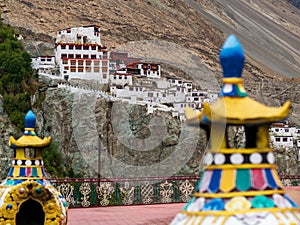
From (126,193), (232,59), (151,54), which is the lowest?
(126,193)

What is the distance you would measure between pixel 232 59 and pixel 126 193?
12545 mm

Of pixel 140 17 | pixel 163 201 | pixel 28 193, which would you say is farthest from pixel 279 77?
pixel 28 193

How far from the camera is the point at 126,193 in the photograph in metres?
15.5

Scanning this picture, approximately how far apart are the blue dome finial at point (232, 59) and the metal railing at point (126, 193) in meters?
10.3

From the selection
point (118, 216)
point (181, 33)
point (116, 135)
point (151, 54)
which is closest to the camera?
point (118, 216)

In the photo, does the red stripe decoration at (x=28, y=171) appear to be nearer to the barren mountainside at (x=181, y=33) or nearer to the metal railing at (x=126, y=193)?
the metal railing at (x=126, y=193)

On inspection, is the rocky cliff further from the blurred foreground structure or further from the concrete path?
the blurred foreground structure

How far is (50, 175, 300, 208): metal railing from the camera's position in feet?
45.6

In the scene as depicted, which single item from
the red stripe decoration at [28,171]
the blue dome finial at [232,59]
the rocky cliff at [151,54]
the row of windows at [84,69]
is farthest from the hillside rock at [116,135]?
the blue dome finial at [232,59]

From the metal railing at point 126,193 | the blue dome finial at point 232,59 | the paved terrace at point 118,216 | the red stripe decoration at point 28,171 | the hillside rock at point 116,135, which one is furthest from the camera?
the hillside rock at point 116,135

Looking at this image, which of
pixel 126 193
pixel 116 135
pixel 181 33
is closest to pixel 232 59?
pixel 126 193

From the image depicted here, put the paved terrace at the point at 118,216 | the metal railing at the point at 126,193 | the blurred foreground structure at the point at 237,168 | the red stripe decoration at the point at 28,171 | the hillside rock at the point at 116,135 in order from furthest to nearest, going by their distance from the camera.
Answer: the hillside rock at the point at 116,135, the metal railing at the point at 126,193, the paved terrace at the point at 118,216, the red stripe decoration at the point at 28,171, the blurred foreground structure at the point at 237,168

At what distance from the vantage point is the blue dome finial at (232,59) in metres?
3.24

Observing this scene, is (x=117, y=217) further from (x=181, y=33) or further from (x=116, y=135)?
(x=181, y=33)
